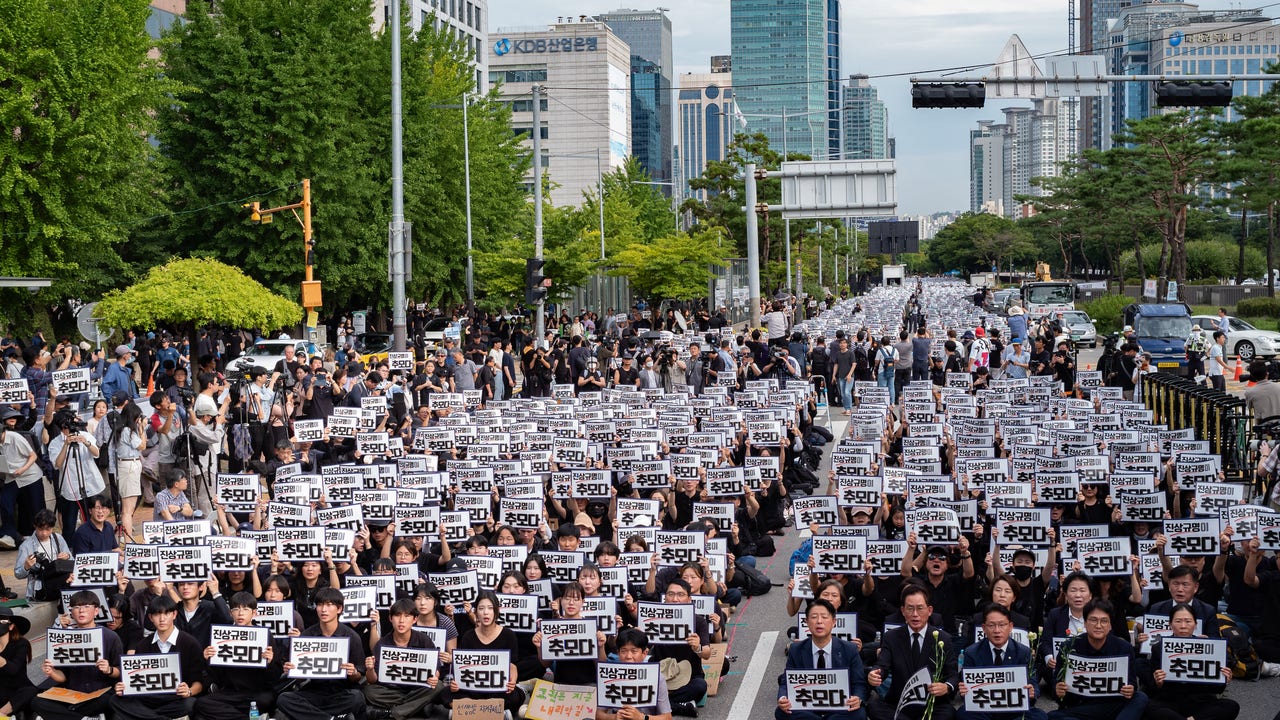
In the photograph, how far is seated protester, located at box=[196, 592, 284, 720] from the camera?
1073 cm

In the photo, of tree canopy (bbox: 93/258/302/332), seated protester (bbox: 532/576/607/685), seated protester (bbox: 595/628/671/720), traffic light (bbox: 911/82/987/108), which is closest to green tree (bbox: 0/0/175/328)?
tree canopy (bbox: 93/258/302/332)

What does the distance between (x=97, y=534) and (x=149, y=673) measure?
3324 millimetres

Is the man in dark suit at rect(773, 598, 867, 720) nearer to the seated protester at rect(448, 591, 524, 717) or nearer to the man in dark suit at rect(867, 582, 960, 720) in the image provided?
the man in dark suit at rect(867, 582, 960, 720)

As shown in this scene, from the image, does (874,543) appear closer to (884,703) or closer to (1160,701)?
(884,703)

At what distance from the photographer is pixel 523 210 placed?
68.6 m

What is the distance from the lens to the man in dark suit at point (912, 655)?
10.2m

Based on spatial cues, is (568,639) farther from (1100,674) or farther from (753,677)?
(1100,674)

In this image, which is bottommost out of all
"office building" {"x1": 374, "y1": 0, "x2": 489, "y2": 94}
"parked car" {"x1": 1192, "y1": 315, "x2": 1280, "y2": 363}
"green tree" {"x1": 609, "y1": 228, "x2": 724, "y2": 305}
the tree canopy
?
"parked car" {"x1": 1192, "y1": 315, "x2": 1280, "y2": 363}

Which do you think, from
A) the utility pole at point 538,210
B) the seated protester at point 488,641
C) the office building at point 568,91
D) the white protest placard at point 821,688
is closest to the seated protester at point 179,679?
the seated protester at point 488,641

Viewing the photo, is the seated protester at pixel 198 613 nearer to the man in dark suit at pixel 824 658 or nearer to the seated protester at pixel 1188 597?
the man in dark suit at pixel 824 658

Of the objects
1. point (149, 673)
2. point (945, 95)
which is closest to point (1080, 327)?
point (945, 95)

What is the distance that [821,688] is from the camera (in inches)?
384

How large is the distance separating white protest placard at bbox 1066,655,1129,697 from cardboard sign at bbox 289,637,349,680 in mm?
5510

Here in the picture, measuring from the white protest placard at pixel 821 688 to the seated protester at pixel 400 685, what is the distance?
9.21 ft
